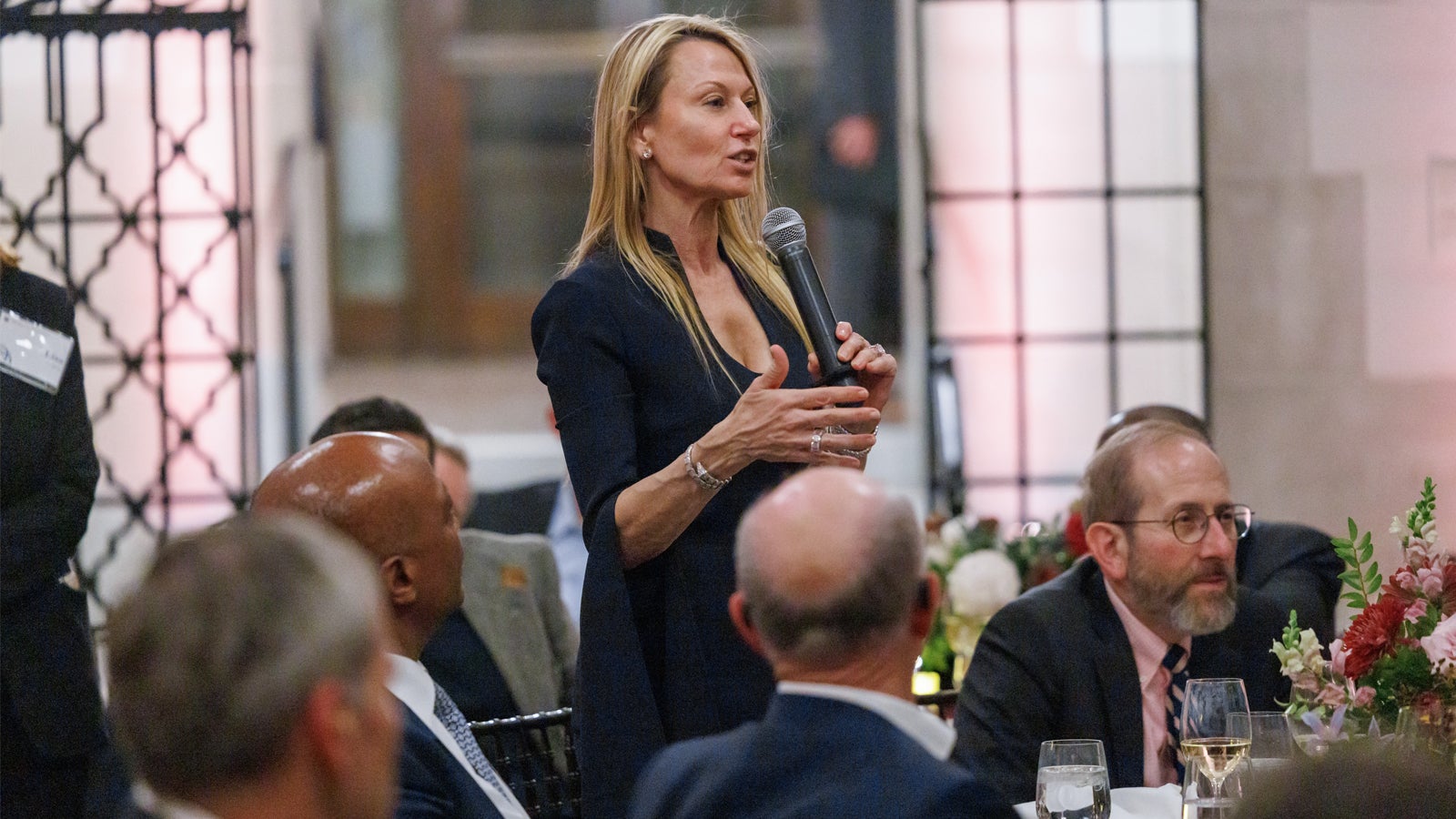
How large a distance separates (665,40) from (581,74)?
13.4 m

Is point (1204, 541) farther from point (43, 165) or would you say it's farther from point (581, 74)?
point (581, 74)

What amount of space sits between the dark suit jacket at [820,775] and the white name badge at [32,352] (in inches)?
73.4

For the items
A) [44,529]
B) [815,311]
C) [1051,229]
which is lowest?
[44,529]

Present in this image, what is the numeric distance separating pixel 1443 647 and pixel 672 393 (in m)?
0.93

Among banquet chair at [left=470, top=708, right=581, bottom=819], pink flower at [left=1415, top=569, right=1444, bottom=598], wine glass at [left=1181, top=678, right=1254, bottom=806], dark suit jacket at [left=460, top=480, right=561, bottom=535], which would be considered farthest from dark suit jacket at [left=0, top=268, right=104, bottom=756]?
dark suit jacket at [left=460, top=480, right=561, bottom=535]

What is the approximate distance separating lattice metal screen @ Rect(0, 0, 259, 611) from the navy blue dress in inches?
120

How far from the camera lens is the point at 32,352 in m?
2.94

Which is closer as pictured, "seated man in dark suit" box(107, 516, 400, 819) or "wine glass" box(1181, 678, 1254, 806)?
"seated man in dark suit" box(107, 516, 400, 819)

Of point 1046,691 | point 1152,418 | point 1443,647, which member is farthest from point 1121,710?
point 1152,418

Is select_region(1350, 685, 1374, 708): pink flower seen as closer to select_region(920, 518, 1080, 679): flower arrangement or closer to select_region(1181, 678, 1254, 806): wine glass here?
select_region(1181, 678, 1254, 806): wine glass

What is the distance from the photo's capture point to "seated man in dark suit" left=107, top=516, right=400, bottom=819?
1.06m

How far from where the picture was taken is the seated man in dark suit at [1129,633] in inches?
97.6

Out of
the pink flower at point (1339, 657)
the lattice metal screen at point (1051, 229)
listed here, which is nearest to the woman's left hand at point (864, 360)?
the pink flower at point (1339, 657)

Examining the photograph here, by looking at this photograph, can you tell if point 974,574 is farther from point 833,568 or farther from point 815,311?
point 833,568
